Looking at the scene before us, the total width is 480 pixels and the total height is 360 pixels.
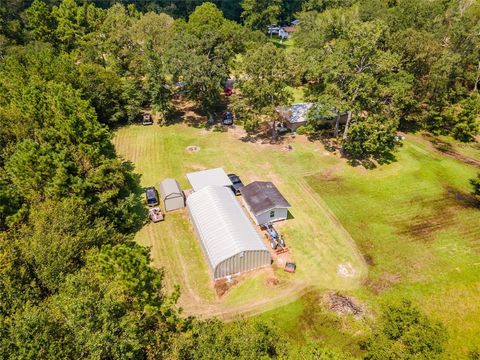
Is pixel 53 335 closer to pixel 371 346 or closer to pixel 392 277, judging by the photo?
pixel 371 346

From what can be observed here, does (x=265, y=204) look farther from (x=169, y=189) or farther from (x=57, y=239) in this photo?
(x=57, y=239)

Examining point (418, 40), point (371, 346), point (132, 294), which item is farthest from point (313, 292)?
point (418, 40)

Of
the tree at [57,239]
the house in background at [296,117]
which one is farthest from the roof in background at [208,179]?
the house in background at [296,117]

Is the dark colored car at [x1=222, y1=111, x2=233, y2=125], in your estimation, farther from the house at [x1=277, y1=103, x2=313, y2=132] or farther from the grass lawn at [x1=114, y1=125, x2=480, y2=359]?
the house at [x1=277, y1=103, x2=313, y2=132]

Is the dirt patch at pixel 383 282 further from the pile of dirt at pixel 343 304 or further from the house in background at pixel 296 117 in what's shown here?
the house in background at pixel 296 117

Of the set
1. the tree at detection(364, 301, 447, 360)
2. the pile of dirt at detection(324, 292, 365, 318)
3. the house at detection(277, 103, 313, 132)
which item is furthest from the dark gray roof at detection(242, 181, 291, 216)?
the house at detection(277, 103, 313, 132)

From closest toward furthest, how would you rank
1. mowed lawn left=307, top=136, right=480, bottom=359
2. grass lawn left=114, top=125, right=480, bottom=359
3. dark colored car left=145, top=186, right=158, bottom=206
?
1. grass lawn left=114, top=125, right=480, bottom=359
2. mowed lawn left=307, top=136, right=480, bottom=359
3. dark colored car left=145, top=186, right=158, bottom=206
